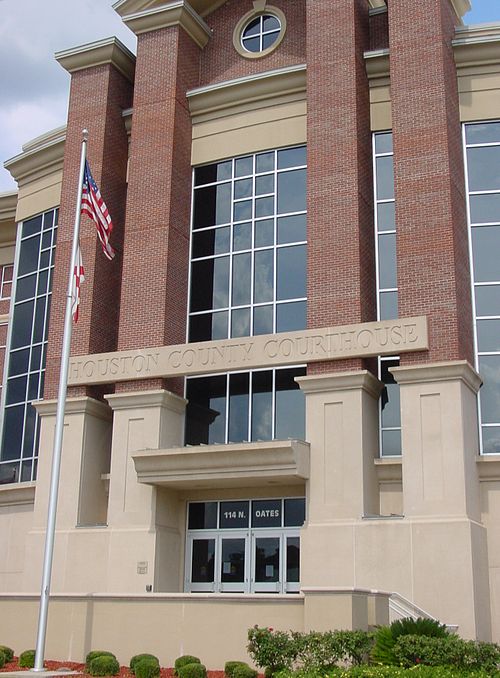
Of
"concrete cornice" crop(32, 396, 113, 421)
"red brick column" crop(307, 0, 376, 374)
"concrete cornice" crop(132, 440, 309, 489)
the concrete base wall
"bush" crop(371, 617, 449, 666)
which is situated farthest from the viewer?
"concrete cornice" crop(32, 396, 113, 421)

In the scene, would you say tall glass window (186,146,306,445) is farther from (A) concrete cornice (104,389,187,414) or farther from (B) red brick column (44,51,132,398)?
(B) red brick column (44,51,132,398)

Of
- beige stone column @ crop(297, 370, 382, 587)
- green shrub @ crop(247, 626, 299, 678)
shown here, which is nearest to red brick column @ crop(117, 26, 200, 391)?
beige stone column @ crop(297, 370, 382, 587)

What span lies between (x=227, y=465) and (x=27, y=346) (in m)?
11.0

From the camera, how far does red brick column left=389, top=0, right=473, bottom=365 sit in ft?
72.0

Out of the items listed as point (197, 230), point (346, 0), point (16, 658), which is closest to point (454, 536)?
point (16, 658)

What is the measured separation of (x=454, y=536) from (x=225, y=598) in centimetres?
527

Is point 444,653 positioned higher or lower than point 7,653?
higher

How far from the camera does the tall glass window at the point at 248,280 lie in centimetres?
2462

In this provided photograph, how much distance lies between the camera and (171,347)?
2483cm

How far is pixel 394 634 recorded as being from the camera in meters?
16.3

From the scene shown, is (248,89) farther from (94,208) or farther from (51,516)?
(51,516)

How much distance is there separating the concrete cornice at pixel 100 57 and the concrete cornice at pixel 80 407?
35.9ft

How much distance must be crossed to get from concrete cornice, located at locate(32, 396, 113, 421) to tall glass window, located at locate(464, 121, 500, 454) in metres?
10.6

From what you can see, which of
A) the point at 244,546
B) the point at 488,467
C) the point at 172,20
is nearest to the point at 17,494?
the point at 244,546
